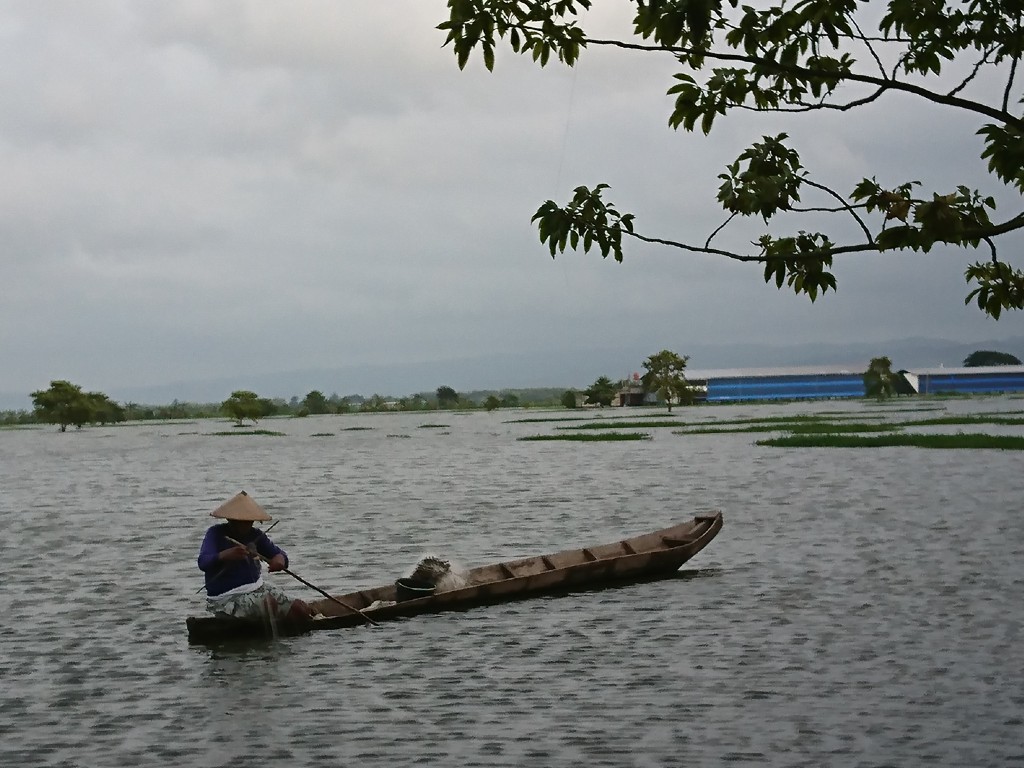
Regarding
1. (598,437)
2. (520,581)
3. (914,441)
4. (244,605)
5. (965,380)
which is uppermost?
(965,380)

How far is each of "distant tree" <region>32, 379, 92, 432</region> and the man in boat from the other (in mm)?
117748

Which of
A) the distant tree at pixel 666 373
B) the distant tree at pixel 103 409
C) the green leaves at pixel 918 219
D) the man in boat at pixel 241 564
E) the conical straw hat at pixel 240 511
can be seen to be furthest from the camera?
the distant tree at pixel 103 409

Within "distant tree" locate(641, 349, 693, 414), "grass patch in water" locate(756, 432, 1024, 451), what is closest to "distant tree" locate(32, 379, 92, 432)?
"distant tree" locate(641, 349, 693, 414)

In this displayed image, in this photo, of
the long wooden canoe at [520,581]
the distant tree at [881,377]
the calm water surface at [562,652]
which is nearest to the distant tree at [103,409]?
the distant tree at [881,377]

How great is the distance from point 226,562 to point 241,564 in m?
0.22

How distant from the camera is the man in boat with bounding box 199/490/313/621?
15633mm

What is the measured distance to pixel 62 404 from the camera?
134375mm

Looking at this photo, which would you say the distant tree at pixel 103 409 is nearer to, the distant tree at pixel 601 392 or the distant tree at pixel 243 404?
the distant tree at pixel 243 404

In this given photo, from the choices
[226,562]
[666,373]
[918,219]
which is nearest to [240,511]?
[226,562]

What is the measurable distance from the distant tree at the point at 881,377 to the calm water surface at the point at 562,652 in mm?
117326

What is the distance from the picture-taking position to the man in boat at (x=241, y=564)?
15.6 m

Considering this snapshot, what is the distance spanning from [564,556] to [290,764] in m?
9.91

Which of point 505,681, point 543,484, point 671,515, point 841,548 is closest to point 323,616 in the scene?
point 505,681

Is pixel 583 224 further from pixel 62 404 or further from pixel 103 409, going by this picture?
pixel 103 409
